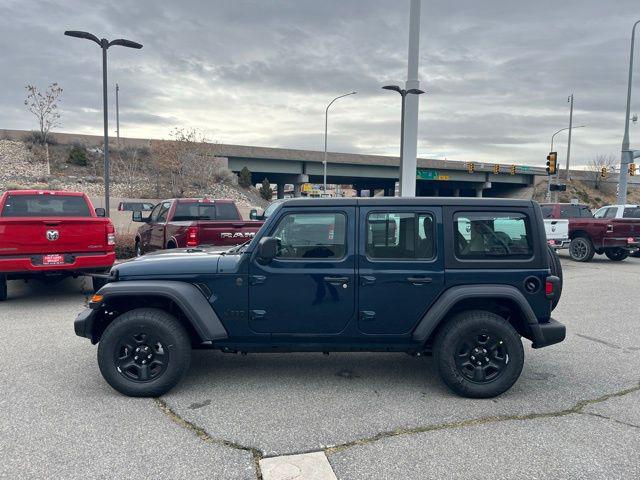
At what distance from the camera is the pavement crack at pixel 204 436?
3193 mm

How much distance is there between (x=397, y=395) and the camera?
429 cm

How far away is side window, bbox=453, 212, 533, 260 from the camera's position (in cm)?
428

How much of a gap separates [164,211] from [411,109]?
24.7ft

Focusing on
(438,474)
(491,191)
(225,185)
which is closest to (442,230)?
(438,474)

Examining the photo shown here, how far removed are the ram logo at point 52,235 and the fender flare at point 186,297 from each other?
385 centimetres

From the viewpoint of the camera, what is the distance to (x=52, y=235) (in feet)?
24.0

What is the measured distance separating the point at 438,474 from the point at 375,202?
220 centimetres

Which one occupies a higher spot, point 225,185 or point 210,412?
point 225,185

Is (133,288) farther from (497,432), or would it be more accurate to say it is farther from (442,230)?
(497,432)

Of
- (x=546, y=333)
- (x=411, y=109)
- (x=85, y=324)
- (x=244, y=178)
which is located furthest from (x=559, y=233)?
(x=244, y=178)

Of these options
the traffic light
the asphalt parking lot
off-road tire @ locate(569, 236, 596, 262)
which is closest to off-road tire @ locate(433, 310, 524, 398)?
the asphalt parking lot

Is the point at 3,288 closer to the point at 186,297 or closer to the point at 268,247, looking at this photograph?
the point at 186,297

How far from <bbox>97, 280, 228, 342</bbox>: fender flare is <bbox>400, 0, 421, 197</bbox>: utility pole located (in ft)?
32.4

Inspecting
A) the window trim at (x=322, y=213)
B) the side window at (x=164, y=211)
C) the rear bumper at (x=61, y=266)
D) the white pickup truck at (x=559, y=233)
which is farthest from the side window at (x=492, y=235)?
the white pickup truck at (x=559, y=233)
